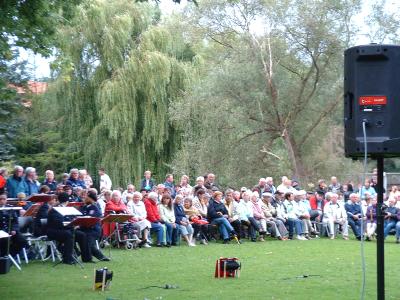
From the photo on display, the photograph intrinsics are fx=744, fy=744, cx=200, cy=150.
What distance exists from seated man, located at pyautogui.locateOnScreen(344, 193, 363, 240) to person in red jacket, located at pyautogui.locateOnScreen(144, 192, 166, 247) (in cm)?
682

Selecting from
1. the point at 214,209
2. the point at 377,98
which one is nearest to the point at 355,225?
the point at 214,209

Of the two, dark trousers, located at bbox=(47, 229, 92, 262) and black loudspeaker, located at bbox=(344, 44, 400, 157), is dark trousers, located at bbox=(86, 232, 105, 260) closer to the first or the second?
dark trousers, located at bbox=(47, 229, 92, 262)

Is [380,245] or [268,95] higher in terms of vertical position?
[268,95]

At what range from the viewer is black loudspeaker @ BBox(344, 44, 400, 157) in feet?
25.0

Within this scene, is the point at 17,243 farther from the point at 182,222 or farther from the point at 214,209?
the point at 214,209

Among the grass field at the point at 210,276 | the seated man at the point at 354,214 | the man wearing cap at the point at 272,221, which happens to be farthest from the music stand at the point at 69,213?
the seated man at the point at 354,214

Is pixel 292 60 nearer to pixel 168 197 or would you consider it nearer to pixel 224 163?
pixel 224 163

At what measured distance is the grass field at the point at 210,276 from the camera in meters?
10.6

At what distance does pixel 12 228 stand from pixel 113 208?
407 centimetres

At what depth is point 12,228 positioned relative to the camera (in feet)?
48.5

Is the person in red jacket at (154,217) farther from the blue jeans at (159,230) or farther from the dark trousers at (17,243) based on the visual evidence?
the dark trousers at (17,243)

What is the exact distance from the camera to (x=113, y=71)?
2925 cm

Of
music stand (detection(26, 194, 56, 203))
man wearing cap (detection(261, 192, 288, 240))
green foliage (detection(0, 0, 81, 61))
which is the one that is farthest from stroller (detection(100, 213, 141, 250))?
man wearing cap (detection(261, 192, 288, 240))

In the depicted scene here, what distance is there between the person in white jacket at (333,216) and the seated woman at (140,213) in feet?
21.8
